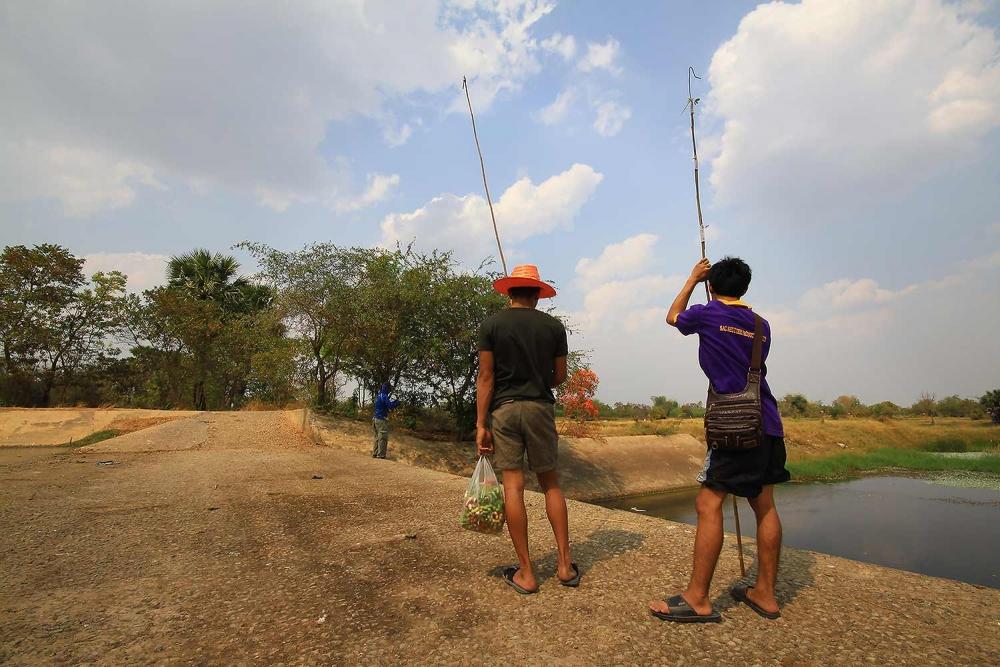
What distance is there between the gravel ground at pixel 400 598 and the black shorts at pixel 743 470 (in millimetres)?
699

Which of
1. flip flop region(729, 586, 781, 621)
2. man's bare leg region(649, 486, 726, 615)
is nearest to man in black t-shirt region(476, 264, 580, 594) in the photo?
man's bare leg region(649, 486, 726, 615)

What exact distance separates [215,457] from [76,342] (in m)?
17.9

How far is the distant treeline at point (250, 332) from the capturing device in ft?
53.4

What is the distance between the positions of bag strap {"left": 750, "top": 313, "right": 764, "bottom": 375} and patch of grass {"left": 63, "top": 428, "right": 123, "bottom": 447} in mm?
17374

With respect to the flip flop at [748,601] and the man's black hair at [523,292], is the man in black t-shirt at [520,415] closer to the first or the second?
the man's black hair at [523,292]

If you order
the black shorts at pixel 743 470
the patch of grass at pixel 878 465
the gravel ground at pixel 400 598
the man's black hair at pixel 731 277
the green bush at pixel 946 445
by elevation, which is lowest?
the patch of grass at pixel 878 465

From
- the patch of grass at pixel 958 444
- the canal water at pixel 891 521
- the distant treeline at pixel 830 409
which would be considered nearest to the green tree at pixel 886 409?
the distant treeline at pixel 830 409

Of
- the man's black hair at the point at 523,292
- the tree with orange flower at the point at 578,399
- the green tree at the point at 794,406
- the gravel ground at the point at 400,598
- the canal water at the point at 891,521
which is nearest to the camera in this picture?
the gravel ground at the point at 400,598

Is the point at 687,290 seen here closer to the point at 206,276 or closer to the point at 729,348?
the point at 729,348

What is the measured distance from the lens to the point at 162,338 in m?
25.2

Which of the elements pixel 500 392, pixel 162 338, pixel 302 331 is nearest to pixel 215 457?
pixel 302 331

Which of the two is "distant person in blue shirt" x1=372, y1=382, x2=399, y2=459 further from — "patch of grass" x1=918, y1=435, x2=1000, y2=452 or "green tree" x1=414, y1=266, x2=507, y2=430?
"patch of grass" x1=918, y1=435, x2=1000, y2=452

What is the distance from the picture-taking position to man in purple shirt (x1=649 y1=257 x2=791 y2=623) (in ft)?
8.71

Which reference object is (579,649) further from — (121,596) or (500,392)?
(121,596)
